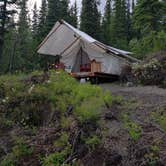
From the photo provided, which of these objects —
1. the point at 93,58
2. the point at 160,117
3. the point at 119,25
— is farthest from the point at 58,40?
the point at 119,25

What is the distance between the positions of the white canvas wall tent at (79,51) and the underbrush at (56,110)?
8180 mm

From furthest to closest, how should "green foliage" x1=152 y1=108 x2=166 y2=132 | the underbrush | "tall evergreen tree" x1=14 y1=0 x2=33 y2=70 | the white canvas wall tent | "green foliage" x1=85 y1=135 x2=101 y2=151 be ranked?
"tall evergreen tree" x1=14 y1=0 x2=33 y2=70 < the white canvas wall tent < "green foliage" x1=152 y1=108 x2=166 y2=132 < the underbrush < "green foliage" x1=85 y1=135 x2=101 y2=151

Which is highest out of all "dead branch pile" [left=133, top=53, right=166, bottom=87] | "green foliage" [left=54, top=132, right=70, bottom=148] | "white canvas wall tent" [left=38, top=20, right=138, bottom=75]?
"white canvas wall tent" [left=38, top=20, right=138, bottom=75]

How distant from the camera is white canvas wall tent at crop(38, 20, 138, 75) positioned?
19875 mm

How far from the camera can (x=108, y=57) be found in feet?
65.3

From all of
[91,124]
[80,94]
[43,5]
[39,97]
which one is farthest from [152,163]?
[43,5]

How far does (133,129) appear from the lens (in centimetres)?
733

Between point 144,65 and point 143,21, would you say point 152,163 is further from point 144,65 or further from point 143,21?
point 143,21

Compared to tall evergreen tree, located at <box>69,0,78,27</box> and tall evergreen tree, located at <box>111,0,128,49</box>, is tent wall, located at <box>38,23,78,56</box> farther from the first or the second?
tall evergreen tree, located at <box>111,0,128,49</box>

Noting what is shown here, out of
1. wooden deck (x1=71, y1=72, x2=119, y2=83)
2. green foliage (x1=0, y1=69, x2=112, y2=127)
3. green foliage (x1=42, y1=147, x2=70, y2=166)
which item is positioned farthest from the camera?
wooden deck (x1=71, y1=72, x2=119, y2=83)

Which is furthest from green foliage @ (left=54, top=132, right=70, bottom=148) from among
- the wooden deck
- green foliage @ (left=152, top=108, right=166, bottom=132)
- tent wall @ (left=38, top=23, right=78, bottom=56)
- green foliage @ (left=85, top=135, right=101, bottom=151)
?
tent wall @ (left=38, top=23, right=78, bottom=56)

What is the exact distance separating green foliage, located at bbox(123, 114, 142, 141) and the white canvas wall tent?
1128 centimetres

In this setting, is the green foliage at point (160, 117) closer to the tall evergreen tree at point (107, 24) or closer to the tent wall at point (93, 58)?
the tent wall at point (93, 58)

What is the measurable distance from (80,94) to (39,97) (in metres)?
1.12
